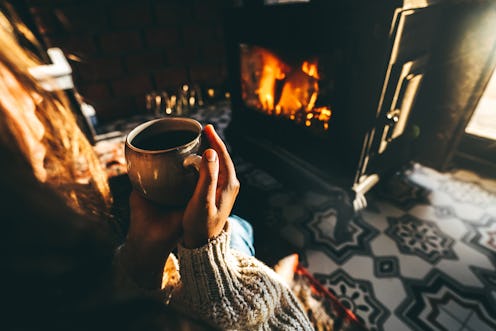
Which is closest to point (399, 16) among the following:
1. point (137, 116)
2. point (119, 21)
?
point (119, 21)

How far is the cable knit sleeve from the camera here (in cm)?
55

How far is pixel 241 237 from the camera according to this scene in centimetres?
100

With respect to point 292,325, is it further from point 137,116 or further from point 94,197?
point 137,116

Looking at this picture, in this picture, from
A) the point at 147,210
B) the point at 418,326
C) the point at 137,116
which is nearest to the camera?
the point at 147,210

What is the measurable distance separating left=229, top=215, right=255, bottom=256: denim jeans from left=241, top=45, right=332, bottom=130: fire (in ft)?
2.35

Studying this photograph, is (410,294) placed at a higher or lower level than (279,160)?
lower

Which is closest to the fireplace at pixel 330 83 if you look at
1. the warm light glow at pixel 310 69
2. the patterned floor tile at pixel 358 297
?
the warm light glow at pixel 310 69

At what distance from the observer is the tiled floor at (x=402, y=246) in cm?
126

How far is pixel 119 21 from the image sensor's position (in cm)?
282

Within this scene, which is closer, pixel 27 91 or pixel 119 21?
pixel 27 91

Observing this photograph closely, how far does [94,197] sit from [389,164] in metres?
1.59

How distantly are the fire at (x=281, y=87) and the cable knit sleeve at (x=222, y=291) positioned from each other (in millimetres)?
1001

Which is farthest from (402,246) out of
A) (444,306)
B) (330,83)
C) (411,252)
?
(330,83)

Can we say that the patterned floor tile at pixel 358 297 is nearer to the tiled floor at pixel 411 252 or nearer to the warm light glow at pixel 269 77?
the tiled floor at pixel 411 252
